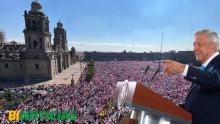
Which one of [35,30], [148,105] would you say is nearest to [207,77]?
[148,105]

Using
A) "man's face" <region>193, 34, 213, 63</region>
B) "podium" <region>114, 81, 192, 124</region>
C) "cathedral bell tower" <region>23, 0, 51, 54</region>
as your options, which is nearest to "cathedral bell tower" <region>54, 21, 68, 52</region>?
"cathedral bell tower" <region>23, 0, 51, 54</region>

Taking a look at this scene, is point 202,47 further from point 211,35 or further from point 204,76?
point 204,76

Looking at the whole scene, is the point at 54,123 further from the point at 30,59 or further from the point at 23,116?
the point at 30,59

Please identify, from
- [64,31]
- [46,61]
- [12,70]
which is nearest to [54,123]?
[46,61]

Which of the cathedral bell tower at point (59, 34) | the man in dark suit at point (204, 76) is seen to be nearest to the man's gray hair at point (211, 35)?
the man in dark suit at point (204, 76)

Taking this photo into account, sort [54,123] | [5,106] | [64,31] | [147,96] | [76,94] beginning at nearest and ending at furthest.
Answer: [147,96]
[54,123]
[5,106]
[76,94]
[64,31]
